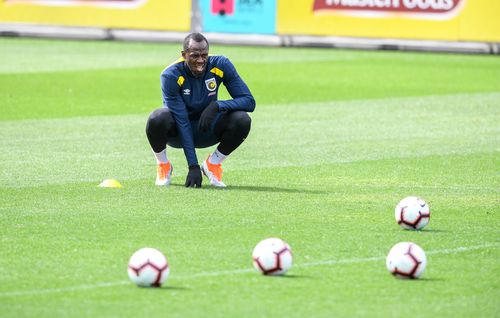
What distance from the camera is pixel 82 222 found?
11.5 m

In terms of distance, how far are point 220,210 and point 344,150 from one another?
17.2ft

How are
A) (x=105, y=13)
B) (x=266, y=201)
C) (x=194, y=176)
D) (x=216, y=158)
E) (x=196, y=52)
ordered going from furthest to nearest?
(x=105, y=13) < (x=216, y=158) < (x=194, y=176) < (x=196, y=52) < (x=266, y=201)

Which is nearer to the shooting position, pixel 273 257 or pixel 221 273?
pixel 273 257

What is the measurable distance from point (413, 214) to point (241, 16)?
2306 centimetres

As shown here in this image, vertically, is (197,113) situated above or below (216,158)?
above

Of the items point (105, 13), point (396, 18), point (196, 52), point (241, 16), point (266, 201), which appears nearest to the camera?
point (266, 201)

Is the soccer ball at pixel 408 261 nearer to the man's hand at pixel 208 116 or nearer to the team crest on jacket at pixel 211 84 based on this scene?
the man's hand at pixel 208 116

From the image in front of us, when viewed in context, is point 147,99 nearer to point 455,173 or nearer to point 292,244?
point 455,173

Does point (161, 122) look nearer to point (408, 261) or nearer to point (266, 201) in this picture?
point (266, 201)

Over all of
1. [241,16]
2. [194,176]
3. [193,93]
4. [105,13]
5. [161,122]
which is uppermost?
[193,93]

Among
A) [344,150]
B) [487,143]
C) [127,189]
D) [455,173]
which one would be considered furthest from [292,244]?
[487,143]

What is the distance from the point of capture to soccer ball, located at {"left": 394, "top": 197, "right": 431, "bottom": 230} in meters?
11.2

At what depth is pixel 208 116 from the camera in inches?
535

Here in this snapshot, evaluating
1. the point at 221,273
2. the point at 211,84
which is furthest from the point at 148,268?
the point at 211,84
